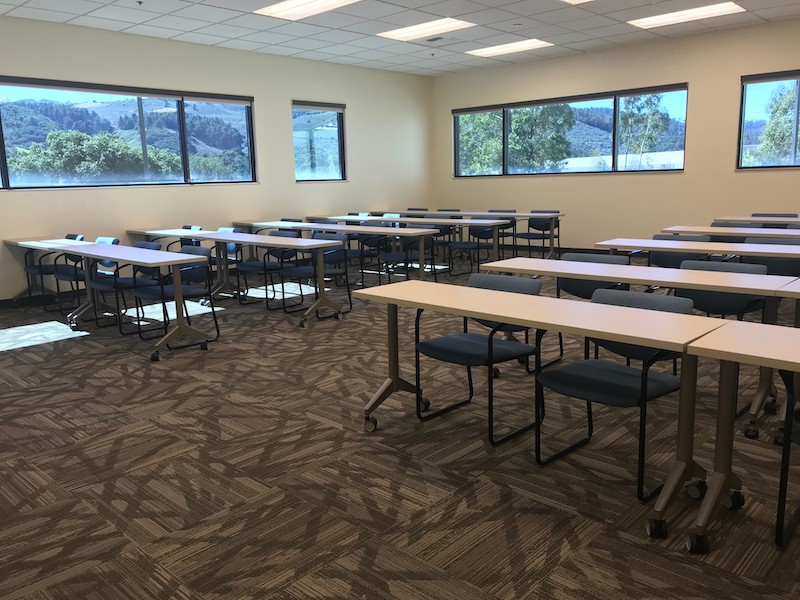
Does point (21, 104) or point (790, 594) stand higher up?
point (21, 104)

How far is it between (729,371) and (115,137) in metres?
8.13

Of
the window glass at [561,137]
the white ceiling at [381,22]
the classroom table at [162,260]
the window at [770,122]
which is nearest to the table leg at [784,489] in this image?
the classroom table at [162,260]

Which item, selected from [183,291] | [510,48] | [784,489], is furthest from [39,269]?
[510,48]

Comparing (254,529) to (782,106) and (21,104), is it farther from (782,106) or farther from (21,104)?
(782,106)

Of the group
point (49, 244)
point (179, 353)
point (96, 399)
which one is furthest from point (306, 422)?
point (49, 244)

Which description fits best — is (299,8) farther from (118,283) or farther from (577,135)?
(577,135)

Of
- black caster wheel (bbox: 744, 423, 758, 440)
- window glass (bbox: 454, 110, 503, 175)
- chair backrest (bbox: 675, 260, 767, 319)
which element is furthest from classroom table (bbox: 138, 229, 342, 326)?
window glass (bbox: 454, 110, 503, 175)

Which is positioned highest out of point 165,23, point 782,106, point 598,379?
point 165,23

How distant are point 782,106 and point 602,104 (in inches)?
103

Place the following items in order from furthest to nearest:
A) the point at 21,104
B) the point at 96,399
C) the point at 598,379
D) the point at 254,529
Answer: the point at 21,104
the point at 96,399
the point at 598,379
the point at 254,529

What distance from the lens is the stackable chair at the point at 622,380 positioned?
2.69 metres

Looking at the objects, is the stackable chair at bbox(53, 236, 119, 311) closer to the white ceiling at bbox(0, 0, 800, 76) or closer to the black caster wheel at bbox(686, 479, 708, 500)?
the white ceiling at bbox(0, 0, 800, 76)

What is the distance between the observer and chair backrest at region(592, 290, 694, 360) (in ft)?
9.89

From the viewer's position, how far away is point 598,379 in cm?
293
